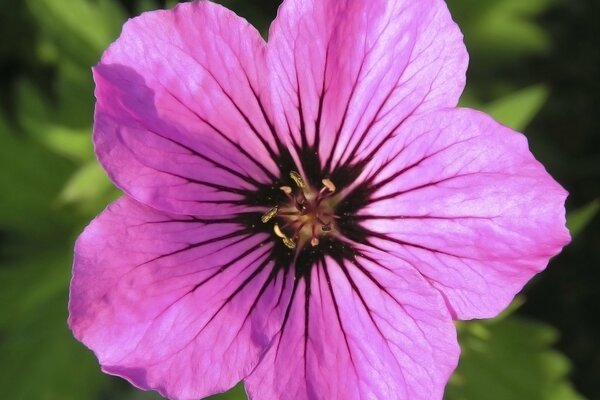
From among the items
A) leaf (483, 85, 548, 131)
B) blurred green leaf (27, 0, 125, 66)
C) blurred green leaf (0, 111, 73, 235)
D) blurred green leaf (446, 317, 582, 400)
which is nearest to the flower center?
leaf (483, 85, 548, 131)

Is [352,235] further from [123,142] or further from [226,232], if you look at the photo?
[123,142]

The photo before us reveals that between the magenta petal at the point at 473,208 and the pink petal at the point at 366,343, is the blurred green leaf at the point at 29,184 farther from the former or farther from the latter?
the magenta petal at the point at 473,208

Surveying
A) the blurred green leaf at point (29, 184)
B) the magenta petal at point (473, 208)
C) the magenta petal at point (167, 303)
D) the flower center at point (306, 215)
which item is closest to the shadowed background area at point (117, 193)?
the blurred green leaf at point (29, 184)

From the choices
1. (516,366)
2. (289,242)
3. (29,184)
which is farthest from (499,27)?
(29,184)

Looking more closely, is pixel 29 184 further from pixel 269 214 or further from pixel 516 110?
pixel 516 110

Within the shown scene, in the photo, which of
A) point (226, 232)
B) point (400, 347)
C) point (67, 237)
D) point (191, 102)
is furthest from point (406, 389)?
point (67, 237)

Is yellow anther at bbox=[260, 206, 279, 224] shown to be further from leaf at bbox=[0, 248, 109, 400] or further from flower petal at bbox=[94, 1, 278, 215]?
leaf at bbox=[0, 248, 109, 400]
